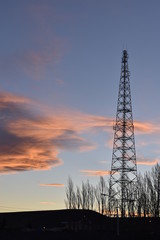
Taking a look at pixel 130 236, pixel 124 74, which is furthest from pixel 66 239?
pixel 124 74

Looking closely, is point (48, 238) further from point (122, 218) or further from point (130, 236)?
point (122, 218)

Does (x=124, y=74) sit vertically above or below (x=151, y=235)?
above

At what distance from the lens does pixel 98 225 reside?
3036 inches

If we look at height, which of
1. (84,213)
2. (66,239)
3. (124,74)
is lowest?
(66,239)

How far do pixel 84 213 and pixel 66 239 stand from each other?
23.5 meters

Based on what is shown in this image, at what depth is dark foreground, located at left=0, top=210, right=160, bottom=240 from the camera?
197 feet

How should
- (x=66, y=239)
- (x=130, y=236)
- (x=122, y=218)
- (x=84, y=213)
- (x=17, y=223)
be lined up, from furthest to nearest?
(x=17, y=223), (x=84, y=213), (x=122, y=218), (x=130, y=236), (x=66, y=239)

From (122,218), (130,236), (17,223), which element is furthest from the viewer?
(17,223)

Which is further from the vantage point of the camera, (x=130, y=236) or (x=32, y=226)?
(x=32, y=226)

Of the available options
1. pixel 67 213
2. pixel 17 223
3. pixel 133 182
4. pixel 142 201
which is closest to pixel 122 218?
pixel 142 201

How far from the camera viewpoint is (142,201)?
7588 cm

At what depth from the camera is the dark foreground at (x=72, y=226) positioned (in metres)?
60.2

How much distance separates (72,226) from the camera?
8069 cm

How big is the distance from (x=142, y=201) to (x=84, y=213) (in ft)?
39.0
